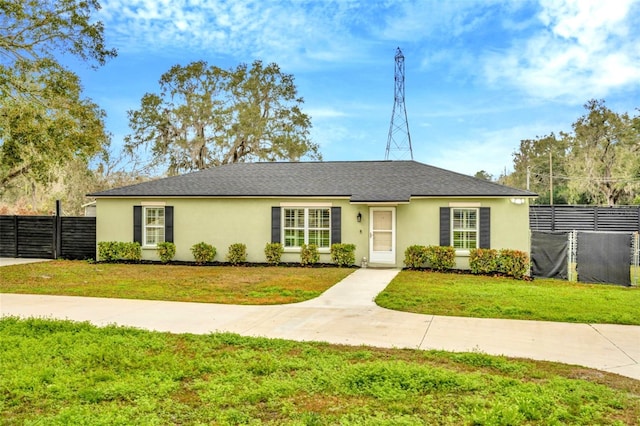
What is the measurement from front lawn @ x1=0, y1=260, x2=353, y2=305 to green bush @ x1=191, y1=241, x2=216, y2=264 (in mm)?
726

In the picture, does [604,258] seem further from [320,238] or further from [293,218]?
[293,218]

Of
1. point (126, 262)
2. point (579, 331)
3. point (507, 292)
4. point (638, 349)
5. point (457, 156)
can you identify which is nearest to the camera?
point (638, 349)

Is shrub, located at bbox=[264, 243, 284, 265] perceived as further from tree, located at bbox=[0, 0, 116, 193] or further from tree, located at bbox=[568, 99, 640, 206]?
tree, located at bbox=[568, 99, 640, 206]

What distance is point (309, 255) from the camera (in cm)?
1625

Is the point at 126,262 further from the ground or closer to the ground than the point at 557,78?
closer to the ground

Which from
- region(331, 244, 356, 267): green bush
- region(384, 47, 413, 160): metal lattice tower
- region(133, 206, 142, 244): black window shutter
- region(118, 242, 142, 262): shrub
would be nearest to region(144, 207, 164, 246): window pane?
region(133, 206, 142, 244): black window shutter

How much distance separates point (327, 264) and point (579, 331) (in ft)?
32.4

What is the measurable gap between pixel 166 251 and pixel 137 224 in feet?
5.50

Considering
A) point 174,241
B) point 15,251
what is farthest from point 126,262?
point 15,251

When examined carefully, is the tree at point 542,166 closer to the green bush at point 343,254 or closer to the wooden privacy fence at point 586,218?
the wooden privacy fence at point 586,218

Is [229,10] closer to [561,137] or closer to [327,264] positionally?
[327,264]

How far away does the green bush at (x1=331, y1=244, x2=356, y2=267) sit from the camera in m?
15.9

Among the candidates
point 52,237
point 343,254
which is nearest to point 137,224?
point 52,237

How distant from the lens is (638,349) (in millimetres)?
6152
